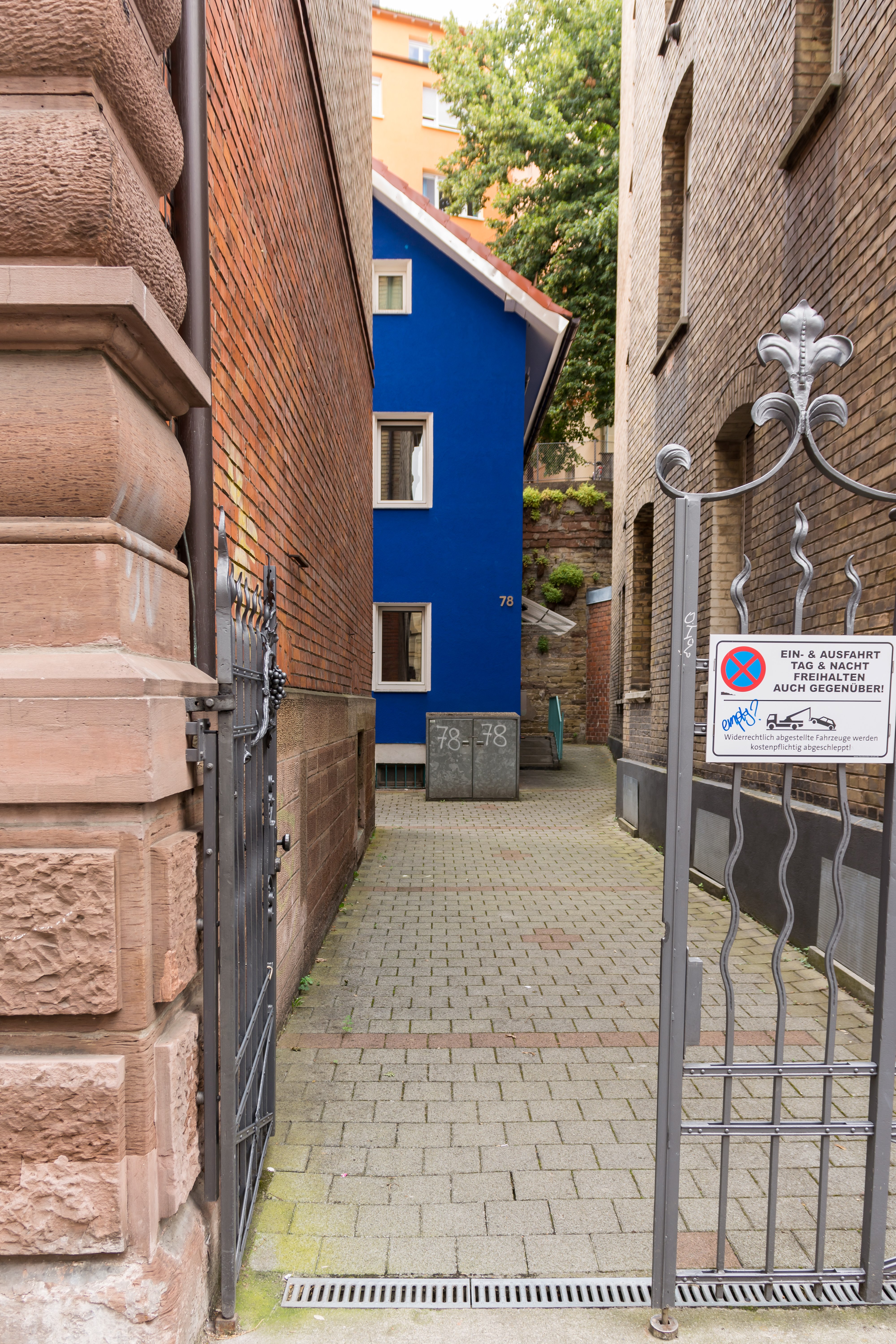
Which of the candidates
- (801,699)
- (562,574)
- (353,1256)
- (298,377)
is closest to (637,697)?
(298,377)

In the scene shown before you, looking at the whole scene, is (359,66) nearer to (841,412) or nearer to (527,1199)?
(841,412)

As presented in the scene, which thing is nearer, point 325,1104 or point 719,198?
point 325,1104

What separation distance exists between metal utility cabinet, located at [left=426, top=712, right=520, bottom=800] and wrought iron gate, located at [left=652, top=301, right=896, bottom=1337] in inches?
454

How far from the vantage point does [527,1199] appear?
3.02 metres

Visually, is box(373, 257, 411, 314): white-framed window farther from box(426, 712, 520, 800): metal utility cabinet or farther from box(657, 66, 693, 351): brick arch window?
box(426, 712, 520, 800): metal utility cabinet

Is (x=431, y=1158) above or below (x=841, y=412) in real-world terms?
below

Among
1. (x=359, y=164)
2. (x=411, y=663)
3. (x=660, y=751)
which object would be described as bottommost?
(x=660, y=751)

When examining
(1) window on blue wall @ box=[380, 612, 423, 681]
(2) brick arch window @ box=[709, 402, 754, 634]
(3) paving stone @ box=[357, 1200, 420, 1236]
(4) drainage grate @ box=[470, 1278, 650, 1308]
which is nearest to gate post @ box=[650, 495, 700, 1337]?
(4) drainage grate @ box=[470, 1278, 650, 1308]

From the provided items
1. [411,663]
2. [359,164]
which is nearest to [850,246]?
[359,164]

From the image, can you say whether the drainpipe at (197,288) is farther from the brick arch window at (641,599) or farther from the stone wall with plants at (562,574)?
the stone wall with plants at (562,574)

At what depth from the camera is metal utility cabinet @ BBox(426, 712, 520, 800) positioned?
14102mm

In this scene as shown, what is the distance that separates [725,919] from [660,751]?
3155 millimetres

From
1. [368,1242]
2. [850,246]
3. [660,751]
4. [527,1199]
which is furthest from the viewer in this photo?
[660,751]

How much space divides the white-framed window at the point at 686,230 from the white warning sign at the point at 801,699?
8006 millimetres
